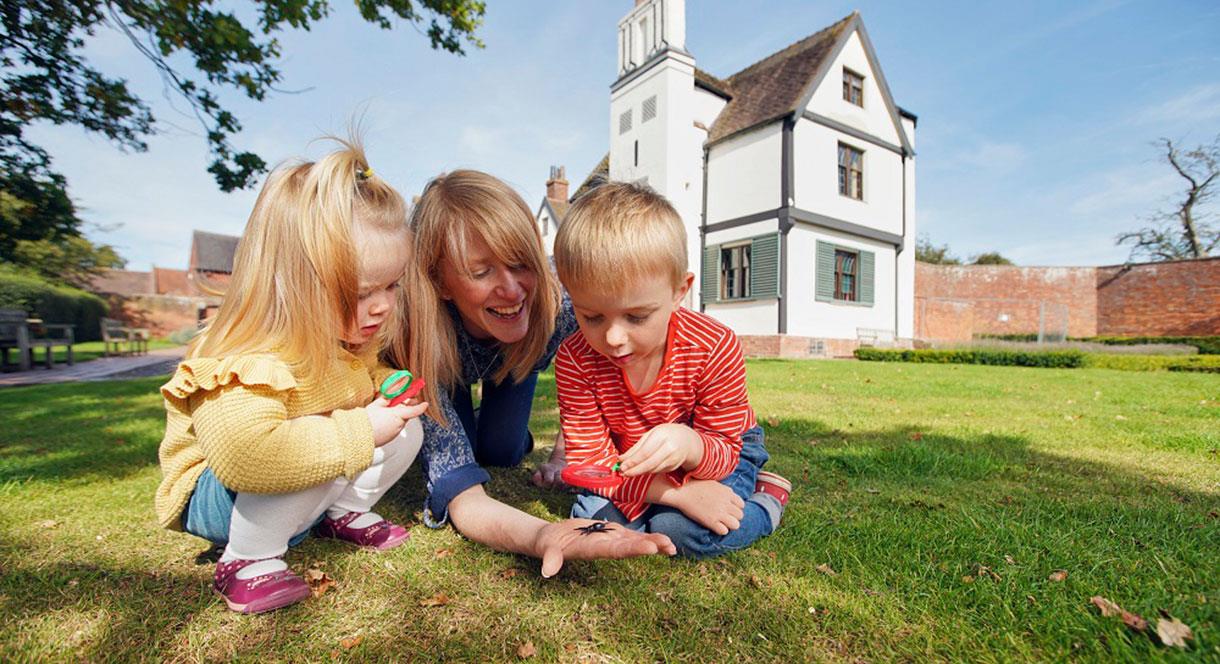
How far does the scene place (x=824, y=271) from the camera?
1429 centimetres

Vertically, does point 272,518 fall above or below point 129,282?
below

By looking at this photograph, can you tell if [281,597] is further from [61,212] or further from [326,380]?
[61,212]

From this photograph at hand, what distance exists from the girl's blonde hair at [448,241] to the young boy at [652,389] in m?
0.27

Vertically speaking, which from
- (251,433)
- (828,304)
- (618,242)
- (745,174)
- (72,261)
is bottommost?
(251,433)

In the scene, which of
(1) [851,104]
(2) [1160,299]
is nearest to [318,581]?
(1) [851,104]

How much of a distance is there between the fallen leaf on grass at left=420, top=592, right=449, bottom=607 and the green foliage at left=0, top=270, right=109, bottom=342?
59.9 feet

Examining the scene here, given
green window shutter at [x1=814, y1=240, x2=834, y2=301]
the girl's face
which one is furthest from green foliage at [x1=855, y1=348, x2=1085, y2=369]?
the girl's face

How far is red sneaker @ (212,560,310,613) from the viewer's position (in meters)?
1.43

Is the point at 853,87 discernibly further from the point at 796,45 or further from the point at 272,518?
the point at 272,518

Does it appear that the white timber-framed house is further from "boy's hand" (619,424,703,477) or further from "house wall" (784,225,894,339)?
"boy's hand" (619,424,703,477)

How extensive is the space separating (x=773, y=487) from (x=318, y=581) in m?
1.56

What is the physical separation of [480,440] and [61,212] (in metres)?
6.13

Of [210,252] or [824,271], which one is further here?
[210,252]

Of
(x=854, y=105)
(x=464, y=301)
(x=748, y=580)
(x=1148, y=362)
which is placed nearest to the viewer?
(x=748, y=580)
